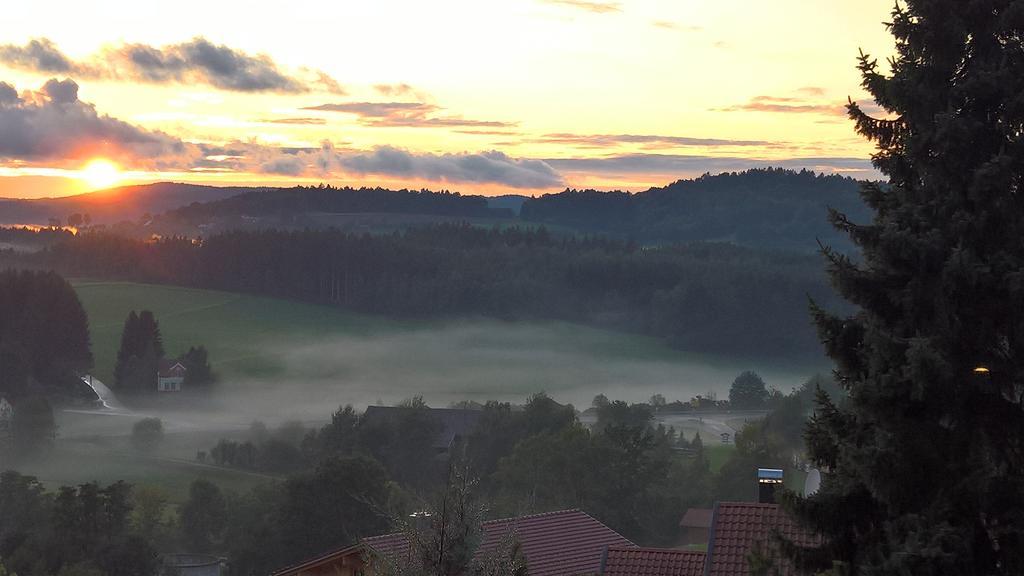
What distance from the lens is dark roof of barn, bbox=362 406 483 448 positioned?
80.3 m

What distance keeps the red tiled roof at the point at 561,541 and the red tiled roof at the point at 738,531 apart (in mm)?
4574

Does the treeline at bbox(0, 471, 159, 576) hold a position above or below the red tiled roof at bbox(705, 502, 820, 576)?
below

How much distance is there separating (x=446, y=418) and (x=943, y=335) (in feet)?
253

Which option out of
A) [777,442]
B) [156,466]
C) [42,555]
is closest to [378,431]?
[156,466]

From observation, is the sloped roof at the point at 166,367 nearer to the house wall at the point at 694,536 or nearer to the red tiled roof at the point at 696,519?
the red tiled roof at the point at 696,519

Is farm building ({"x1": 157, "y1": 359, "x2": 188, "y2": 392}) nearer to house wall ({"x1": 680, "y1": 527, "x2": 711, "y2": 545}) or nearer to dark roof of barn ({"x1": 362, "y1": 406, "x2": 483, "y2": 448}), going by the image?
dark roof of barn ({"x1": 362, "y1": 406, "x2": 483, "y2": 448})

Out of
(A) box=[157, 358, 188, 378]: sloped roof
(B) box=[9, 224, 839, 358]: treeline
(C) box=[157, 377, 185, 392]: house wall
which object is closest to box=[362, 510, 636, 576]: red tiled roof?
(C) box=[157, 377, 185, 392]: house wall

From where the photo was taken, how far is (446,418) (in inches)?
3482

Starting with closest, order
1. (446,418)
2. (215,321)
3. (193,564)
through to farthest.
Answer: (193,564), (446,418), (215,321)

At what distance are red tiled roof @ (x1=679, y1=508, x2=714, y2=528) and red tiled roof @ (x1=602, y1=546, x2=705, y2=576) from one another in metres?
38.8

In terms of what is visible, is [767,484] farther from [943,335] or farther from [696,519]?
[696,519]

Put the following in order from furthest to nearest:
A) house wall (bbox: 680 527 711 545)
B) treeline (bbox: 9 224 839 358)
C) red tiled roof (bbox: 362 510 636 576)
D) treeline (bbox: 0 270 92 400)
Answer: treeline (bbox: 9 224 839 358), treeline (bbox: 0 270 92 400), house wall (bbox: 680 527 711 545), red tiled roof (bbox: 362 510 636 576)

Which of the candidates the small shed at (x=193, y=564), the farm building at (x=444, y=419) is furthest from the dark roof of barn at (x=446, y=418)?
the small shed at (x=193, y=564)

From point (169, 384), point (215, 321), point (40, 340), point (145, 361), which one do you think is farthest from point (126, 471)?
point (215, 321)
